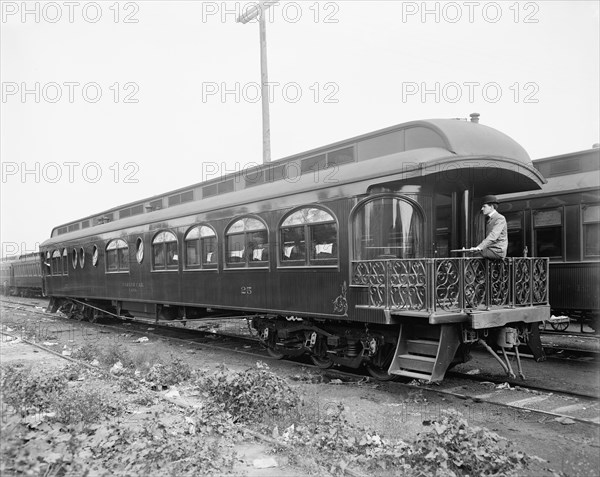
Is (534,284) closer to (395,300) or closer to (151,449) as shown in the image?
(395,300)

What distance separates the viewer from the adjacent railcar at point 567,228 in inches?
376

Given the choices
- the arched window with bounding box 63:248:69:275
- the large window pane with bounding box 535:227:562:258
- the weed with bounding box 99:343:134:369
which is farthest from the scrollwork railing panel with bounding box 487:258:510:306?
the arched window with bounding box 63:248:69:275

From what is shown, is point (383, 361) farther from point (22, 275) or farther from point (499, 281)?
point (22, 275)

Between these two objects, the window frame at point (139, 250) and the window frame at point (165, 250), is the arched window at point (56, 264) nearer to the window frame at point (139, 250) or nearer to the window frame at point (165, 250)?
Answer: the window frame at point (139, 250)

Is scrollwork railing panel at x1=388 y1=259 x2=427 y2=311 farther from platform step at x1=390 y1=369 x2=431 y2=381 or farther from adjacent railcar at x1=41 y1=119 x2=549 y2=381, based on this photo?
platform step at x1=390 y1=369 x2=431 y2=381

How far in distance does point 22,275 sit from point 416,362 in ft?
110

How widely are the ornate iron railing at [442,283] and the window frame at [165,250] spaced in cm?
592

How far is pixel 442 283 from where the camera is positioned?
269 inches

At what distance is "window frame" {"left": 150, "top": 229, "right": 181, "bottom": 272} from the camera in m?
12.2

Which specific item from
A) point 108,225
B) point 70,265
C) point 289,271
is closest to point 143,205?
point 108,225

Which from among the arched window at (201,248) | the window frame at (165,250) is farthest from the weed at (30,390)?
the window frame at (165,250)

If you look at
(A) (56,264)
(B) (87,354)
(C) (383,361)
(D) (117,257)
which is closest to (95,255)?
(D) (117,257)

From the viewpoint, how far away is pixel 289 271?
8875mm

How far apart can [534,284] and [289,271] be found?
386cm
